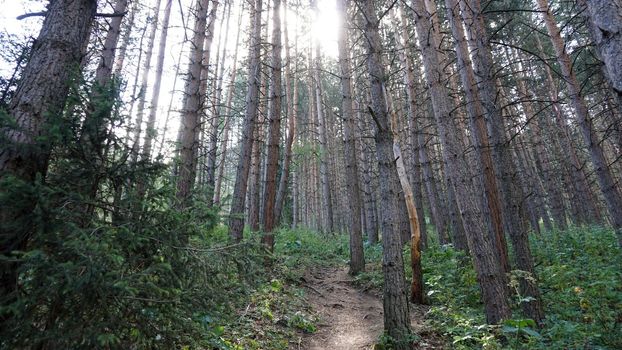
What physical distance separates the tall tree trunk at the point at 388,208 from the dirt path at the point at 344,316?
0.70 m

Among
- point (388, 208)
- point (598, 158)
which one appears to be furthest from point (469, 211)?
point (598, 158)

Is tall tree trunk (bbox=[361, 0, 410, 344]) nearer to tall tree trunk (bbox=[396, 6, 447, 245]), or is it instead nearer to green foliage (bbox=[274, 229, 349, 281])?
green foliage (bbox=[274, 229, 349, 281])

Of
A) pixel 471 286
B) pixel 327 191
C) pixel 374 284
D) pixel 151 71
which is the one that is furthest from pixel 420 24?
pixel 151 71

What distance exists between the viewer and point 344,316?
6789mm

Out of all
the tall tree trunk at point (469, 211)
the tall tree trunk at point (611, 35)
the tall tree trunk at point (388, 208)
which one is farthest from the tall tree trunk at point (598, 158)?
the tall tree trunk at point (611, 35)

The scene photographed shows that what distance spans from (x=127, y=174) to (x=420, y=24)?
236 inches

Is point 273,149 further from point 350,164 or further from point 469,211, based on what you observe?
point 469,211

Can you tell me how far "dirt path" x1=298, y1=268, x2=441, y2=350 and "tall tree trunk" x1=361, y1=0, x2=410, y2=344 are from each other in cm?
70

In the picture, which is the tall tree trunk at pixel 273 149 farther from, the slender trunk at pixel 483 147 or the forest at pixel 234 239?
the slender trunk at pixel 483 147

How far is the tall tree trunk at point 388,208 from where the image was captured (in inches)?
180

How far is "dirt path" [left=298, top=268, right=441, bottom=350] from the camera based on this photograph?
17.8 feet

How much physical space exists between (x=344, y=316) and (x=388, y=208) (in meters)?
3.12

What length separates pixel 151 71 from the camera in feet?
59.4

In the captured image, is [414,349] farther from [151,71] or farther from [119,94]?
[151,71]
